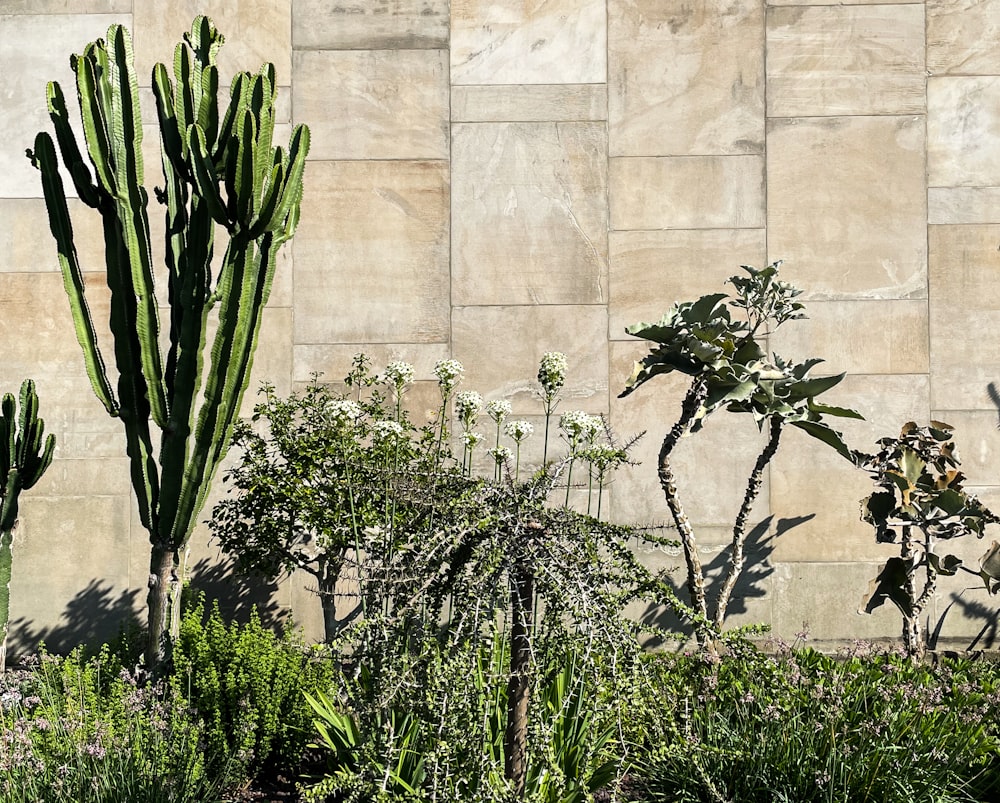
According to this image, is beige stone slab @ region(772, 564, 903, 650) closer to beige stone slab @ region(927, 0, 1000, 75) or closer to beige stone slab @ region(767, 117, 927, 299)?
beige stone slab @ region(767, 117, 927, 299)

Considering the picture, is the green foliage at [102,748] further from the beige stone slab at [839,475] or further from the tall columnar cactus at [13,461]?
the beige stone slab at [839,475]

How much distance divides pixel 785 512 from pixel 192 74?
3816 mm

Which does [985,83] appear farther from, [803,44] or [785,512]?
[785,512]

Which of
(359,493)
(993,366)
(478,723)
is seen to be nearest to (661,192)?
(993,366)

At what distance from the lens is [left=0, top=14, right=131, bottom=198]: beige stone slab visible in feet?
17.3

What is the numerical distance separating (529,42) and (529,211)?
967 millimetres

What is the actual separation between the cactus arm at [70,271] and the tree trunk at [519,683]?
201 centimetres

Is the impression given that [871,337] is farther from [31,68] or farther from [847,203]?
A: [31,68]

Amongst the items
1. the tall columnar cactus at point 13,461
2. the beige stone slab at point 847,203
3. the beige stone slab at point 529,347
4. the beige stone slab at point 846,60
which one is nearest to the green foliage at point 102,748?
the tall columnar cactus at point 13,461

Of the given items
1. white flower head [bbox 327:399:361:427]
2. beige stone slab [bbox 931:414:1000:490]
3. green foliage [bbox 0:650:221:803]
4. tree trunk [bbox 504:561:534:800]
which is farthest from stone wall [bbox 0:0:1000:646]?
tree trunk [bbox 504:561:534:800]

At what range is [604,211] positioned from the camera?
17.3ft

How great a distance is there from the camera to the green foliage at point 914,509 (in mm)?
4383

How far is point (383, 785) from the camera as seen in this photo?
2.63m

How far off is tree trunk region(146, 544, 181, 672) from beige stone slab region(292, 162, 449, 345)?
1.77m
